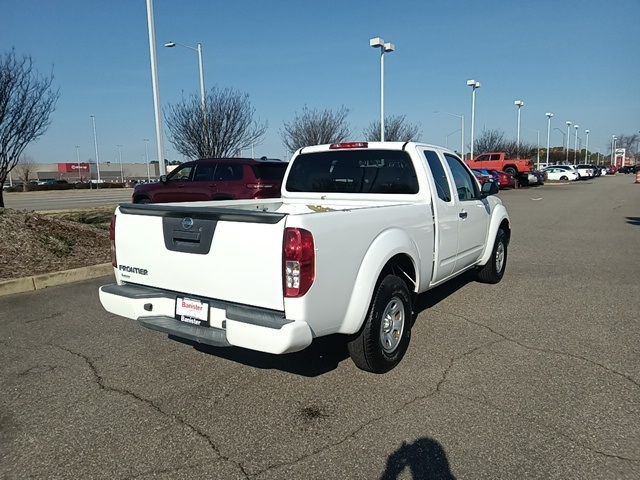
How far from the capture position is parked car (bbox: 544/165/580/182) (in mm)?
49750

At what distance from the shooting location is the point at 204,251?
3.48 meters

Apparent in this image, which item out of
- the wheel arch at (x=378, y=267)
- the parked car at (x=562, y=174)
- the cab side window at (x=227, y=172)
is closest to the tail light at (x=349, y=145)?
the wheel arch at (x=378, y=267)

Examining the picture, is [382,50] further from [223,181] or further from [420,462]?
[420,462]

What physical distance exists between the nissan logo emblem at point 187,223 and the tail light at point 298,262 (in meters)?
0.86

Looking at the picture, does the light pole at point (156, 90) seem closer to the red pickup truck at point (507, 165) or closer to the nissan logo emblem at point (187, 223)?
the nissan logo emblem at point (187, 223)

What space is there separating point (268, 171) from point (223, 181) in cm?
114

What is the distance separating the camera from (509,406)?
344cm

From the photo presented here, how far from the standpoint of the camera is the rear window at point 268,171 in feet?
39.5

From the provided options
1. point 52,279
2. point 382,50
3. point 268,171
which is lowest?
point 52,279

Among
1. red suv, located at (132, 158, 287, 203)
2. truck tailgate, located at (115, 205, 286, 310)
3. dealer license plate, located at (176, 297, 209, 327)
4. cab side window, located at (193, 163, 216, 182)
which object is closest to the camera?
truck tailgate, located at (115, 205, 286, 310)

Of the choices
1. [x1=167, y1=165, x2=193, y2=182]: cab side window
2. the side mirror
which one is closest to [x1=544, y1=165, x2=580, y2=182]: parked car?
[x1=167, y1=165, x2=193, y2=182]: cab side window

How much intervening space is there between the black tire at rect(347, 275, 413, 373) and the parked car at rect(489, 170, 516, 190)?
98.6 feet

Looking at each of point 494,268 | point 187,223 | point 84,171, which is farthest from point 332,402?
point 84,171

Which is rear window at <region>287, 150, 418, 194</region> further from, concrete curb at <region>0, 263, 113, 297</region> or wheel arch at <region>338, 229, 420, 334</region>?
concrete curb at <region>0, 263, 113, 297</region>
